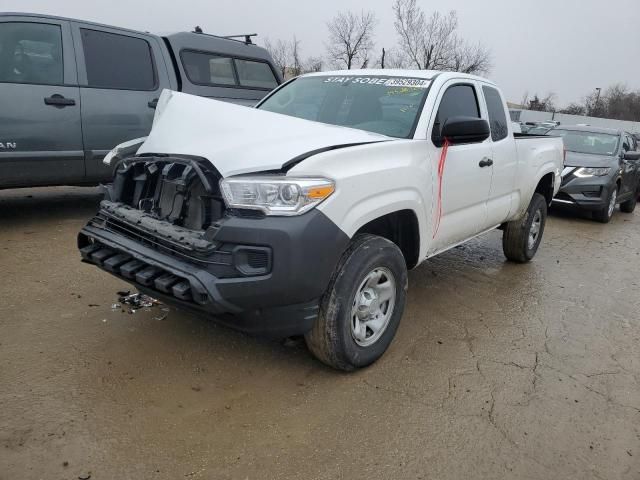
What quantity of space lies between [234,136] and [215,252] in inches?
28.1

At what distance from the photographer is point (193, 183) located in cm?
272

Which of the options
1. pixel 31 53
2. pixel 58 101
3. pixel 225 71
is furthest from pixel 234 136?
pixel 225 71

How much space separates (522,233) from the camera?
17.5ft

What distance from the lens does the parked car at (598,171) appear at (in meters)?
8.44

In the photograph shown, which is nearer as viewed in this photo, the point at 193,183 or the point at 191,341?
the point at 193,183

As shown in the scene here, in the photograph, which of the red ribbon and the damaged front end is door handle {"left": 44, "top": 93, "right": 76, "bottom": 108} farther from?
the red ribbon

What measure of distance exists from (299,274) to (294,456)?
830 millimetres

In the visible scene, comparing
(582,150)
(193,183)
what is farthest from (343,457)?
(582,150)

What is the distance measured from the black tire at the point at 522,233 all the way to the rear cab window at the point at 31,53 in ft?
15.8

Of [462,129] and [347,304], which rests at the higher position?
[462,129]

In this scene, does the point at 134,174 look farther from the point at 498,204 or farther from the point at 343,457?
the point at 498,204

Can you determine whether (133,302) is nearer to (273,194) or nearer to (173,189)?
(173,189)

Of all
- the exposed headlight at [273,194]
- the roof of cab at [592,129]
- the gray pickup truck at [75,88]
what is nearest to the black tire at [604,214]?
the roof of cab at [592,129]

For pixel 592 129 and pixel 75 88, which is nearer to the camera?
pixel 75 88
